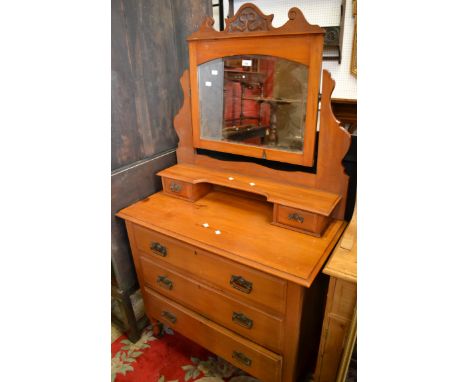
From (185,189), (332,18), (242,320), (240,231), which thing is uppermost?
(332,18)

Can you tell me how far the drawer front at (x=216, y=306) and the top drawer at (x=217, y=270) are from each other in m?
0.05

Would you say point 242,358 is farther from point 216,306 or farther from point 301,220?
point 301,220

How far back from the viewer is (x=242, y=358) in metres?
1.34

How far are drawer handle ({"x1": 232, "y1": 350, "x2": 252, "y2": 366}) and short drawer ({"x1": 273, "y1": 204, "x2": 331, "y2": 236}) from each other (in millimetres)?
602

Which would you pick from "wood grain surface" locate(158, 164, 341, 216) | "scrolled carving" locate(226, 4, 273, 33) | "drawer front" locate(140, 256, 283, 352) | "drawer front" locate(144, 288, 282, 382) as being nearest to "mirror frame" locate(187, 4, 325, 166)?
"scrolled carving" locate(226, 4, 273, 33)

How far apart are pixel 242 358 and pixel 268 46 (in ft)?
4.28

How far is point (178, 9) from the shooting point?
154cm

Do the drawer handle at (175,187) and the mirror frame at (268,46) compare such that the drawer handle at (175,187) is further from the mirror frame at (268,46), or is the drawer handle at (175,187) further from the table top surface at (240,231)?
the mirror frame at (268,46)

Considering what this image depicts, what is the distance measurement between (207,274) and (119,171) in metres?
0.63

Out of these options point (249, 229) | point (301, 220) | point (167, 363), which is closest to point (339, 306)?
point (301, 220)

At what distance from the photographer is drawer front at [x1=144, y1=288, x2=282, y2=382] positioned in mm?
1276

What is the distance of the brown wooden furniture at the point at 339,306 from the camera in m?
0.97
